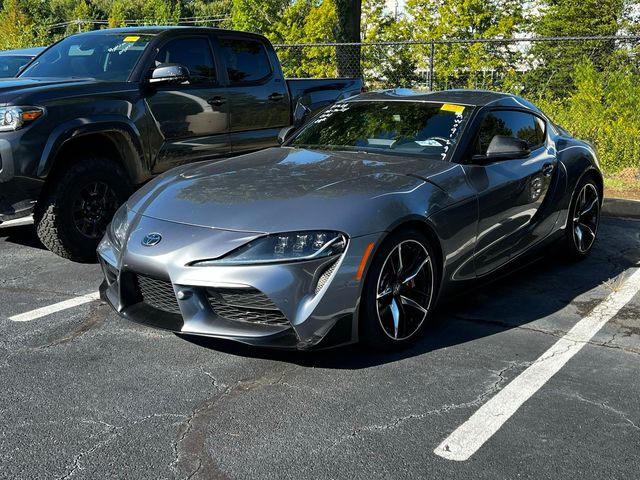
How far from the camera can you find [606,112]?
1128 centimetres

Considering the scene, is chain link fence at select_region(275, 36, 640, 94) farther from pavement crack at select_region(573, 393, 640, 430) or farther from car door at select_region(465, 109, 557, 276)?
pavement crack at select_region(573, 393, 640, 430)

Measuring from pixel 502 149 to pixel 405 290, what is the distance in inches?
50.1

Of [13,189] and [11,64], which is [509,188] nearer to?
[13,189]

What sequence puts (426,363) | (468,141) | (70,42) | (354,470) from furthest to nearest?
(70,42) → (468,141) → (426,363) → (354,470)

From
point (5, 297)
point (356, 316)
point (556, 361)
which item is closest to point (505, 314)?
point (556, 361)

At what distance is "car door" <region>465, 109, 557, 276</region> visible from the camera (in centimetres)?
453

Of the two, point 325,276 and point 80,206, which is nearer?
point 325,276

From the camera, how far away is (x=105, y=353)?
12.9 ft

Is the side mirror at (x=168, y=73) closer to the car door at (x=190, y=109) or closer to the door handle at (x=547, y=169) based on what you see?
the car door at (x=190, y=109)

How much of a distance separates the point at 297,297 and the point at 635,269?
3.52 m

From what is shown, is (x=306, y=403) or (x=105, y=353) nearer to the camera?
(x=306, y=403)

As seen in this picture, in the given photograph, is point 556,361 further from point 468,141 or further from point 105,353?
point 105,353

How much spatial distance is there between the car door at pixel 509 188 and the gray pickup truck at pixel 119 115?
7.54 feet

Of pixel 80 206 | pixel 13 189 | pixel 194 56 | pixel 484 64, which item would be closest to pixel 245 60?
pixel 194 56
